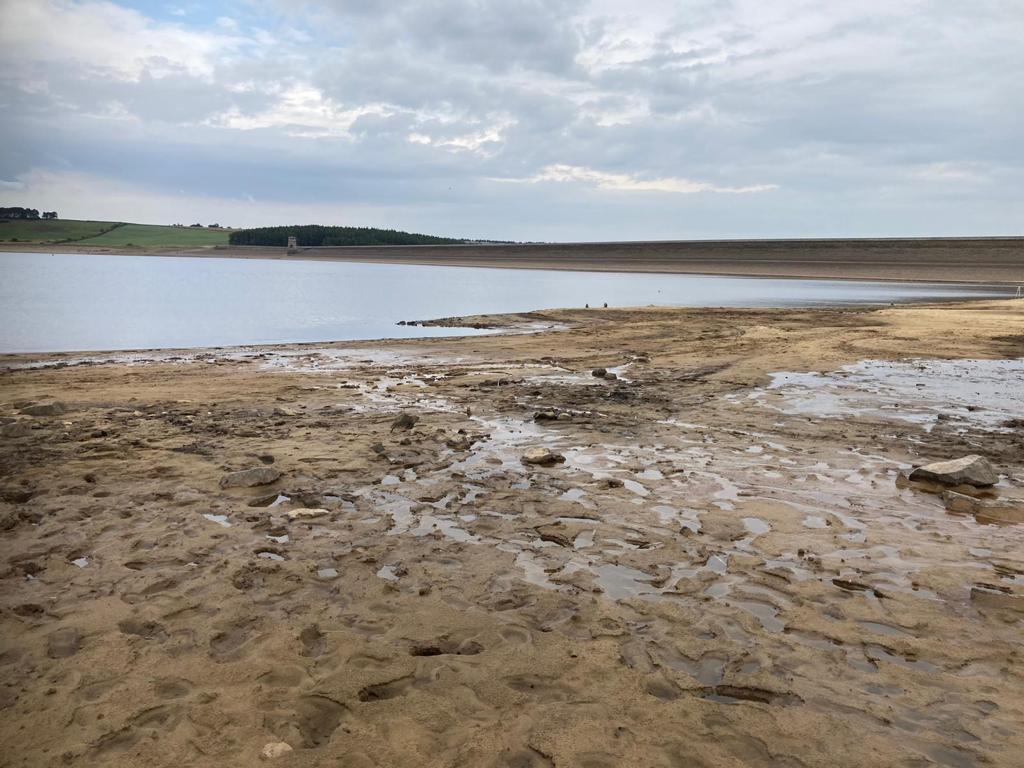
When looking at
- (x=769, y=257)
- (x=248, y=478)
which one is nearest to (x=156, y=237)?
(x=769, y=257)

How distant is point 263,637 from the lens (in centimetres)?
353

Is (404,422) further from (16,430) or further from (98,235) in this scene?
(98,235)

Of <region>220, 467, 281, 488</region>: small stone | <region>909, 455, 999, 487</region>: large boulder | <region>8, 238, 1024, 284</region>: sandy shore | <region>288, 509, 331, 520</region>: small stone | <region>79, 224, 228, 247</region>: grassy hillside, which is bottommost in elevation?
<region>288, 509, 331, 520</region>: small stone

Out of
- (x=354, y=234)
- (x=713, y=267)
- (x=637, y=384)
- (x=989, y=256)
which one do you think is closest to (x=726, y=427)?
(x=637, y=384)

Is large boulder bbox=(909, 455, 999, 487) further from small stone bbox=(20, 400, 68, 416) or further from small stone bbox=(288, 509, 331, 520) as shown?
small stone bbox=(20, 400, 68, 416)

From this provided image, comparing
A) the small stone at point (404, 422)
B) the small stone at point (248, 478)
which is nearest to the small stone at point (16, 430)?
the small stone at point (248, 478)

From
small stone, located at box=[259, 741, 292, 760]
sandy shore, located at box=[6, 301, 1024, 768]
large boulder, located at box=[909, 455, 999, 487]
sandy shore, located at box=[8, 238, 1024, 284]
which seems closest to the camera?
small stone, located at box=[259, 741, 292, 760]

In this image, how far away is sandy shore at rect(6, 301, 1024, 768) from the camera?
2793 mm

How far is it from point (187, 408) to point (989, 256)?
79.3 meters

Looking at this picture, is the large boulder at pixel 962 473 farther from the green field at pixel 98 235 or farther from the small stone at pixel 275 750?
the green field at pixel 98 235

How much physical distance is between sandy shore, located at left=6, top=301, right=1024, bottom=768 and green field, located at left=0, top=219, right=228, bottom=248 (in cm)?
14783

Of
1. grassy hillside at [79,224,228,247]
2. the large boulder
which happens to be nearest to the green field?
grassy hillside at [79,224,228,247]

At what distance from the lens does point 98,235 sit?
141 meters

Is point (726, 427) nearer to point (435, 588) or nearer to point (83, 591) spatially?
point (435, 588)
